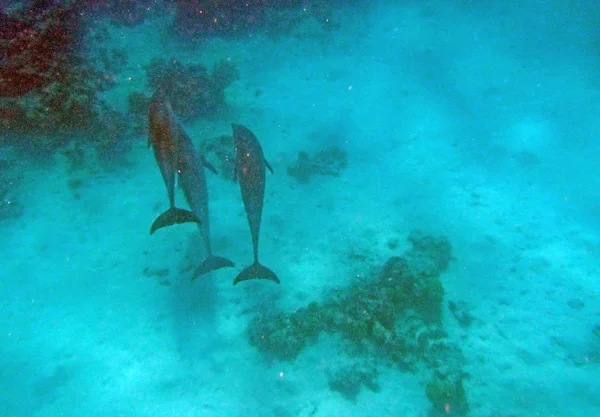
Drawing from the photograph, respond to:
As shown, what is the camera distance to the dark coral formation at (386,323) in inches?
288

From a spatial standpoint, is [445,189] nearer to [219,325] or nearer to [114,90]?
[219,325]

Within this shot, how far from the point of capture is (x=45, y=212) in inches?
375

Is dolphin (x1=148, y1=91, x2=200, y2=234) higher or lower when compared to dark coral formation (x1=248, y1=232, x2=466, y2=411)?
higher

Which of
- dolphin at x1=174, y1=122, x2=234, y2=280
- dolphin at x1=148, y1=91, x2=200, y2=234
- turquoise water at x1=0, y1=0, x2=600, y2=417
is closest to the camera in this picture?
dolphin at x1=148, y1=91, x2=200, y2=234

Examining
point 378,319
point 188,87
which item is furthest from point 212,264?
point 188,87

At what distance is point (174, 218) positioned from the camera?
5004 mm

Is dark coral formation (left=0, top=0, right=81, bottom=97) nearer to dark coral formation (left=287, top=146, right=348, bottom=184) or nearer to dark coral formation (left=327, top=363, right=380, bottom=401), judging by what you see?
dark coral formation (left=287, top=146, right=348, bottom=184)

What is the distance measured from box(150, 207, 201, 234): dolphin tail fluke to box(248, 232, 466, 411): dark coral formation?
3653 millimetres

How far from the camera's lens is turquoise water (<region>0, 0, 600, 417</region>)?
6.98m

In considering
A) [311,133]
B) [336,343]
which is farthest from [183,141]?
[311,133]

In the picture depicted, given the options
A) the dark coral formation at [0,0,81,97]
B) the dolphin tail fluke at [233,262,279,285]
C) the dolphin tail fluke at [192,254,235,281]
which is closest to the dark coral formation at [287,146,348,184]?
the dolphin tail fluke at [192,254,235,281]

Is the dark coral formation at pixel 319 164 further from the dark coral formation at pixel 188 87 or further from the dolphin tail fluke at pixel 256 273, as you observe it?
the dolphin tail fluke at pixel 256 273

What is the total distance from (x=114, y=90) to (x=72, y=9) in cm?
313

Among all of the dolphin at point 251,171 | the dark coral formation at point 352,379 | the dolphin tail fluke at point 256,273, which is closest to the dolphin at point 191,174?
the dolphin at point 251,171
